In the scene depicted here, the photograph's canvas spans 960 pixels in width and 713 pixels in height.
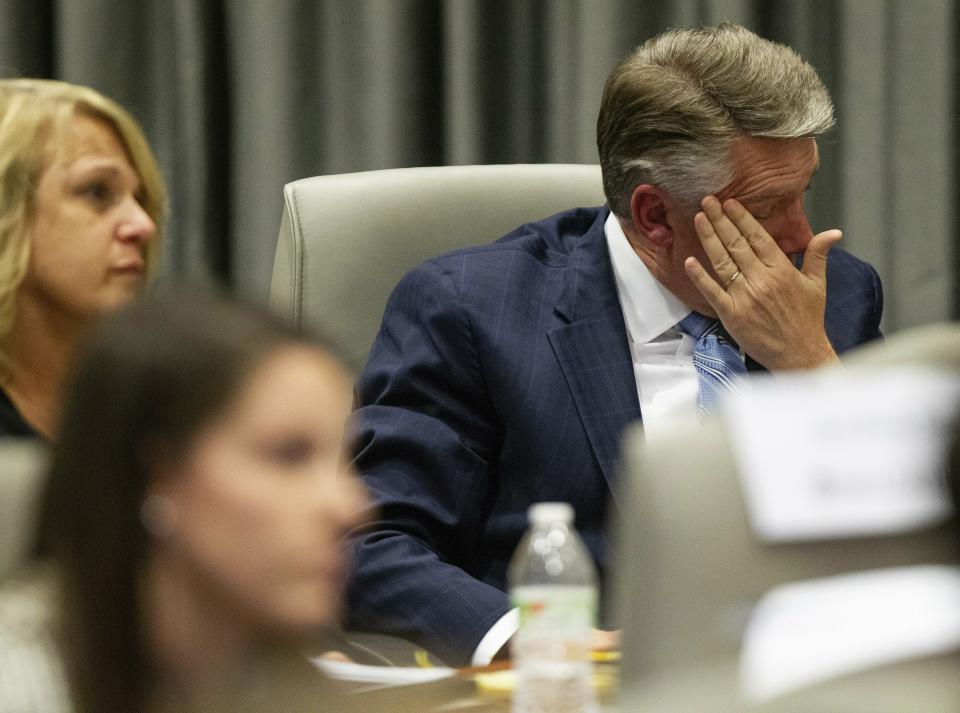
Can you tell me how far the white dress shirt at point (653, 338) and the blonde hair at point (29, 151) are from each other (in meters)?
0.59

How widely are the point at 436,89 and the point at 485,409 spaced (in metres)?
1.00

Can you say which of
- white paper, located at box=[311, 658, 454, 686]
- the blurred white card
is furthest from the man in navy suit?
the blurred white card

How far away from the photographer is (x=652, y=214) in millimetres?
1794

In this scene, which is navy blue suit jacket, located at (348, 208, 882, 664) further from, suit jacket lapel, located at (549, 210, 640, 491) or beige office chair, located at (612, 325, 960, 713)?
beige office chair, located at (612, 325, 960, 713)

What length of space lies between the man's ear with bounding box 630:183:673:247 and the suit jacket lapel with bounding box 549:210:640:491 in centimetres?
8

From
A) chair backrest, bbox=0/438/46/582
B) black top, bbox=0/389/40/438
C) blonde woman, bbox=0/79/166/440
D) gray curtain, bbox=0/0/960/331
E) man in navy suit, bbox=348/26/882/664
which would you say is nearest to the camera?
chair backrest, bbox=0/438/46/582

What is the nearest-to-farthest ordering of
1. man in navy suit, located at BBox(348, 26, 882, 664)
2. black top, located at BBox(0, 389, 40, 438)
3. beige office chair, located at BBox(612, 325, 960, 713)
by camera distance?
beige office chair, located at BBox(612, 325, 960, 713) < black top, located at BBox(0, 389, 40, 438) < man in navy suit, located at BBox(348, 26, 882, 664)

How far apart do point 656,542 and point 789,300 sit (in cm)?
113

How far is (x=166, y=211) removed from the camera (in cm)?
173

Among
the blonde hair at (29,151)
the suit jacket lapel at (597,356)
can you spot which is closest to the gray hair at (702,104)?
the suit jacket lapel at (597,356)

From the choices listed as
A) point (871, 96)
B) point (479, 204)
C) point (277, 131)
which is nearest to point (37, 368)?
point (479, 204)

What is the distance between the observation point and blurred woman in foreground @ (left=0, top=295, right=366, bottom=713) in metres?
0.73

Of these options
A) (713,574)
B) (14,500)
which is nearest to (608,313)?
(14,500)

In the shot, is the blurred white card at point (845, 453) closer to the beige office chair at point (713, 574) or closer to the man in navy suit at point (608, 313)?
the beige office chair at point (713, 574)
